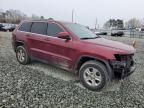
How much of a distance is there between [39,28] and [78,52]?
192 centimetres

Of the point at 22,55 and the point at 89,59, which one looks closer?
the point at 89,59

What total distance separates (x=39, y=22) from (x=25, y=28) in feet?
2.43

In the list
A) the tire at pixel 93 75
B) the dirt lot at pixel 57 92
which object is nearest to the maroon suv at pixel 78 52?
the tire at pixel 93 75

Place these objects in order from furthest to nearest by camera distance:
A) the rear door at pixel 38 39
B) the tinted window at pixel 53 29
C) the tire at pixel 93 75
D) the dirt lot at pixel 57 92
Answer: the rear door at pixel 38 39, the tinted window at pixel 53 29, the tire at pixel 93 75, the dirt lot at pixel 57 92

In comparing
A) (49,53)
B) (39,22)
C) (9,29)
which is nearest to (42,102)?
(49,53)

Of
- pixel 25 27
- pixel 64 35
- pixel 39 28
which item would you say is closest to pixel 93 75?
pixel 64 35

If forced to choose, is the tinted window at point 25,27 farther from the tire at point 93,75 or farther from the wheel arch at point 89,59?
the tire at point 93,75

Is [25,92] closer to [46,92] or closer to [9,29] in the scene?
[46,92]

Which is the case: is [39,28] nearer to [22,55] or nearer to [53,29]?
[53,29]

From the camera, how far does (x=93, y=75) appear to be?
4508 mm

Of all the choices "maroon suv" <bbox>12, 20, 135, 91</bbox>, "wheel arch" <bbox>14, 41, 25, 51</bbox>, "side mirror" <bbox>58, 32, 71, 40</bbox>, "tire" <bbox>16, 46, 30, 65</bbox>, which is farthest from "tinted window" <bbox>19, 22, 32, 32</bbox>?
"side mirror" <bbox>58, 32, 71, 40</bbox>

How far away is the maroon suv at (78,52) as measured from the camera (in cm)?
428

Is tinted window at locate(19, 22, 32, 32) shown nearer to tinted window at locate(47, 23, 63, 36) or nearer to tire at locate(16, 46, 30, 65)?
tire at locate(16, 46, 30, 65)

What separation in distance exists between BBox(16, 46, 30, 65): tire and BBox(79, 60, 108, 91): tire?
96.1 inches
